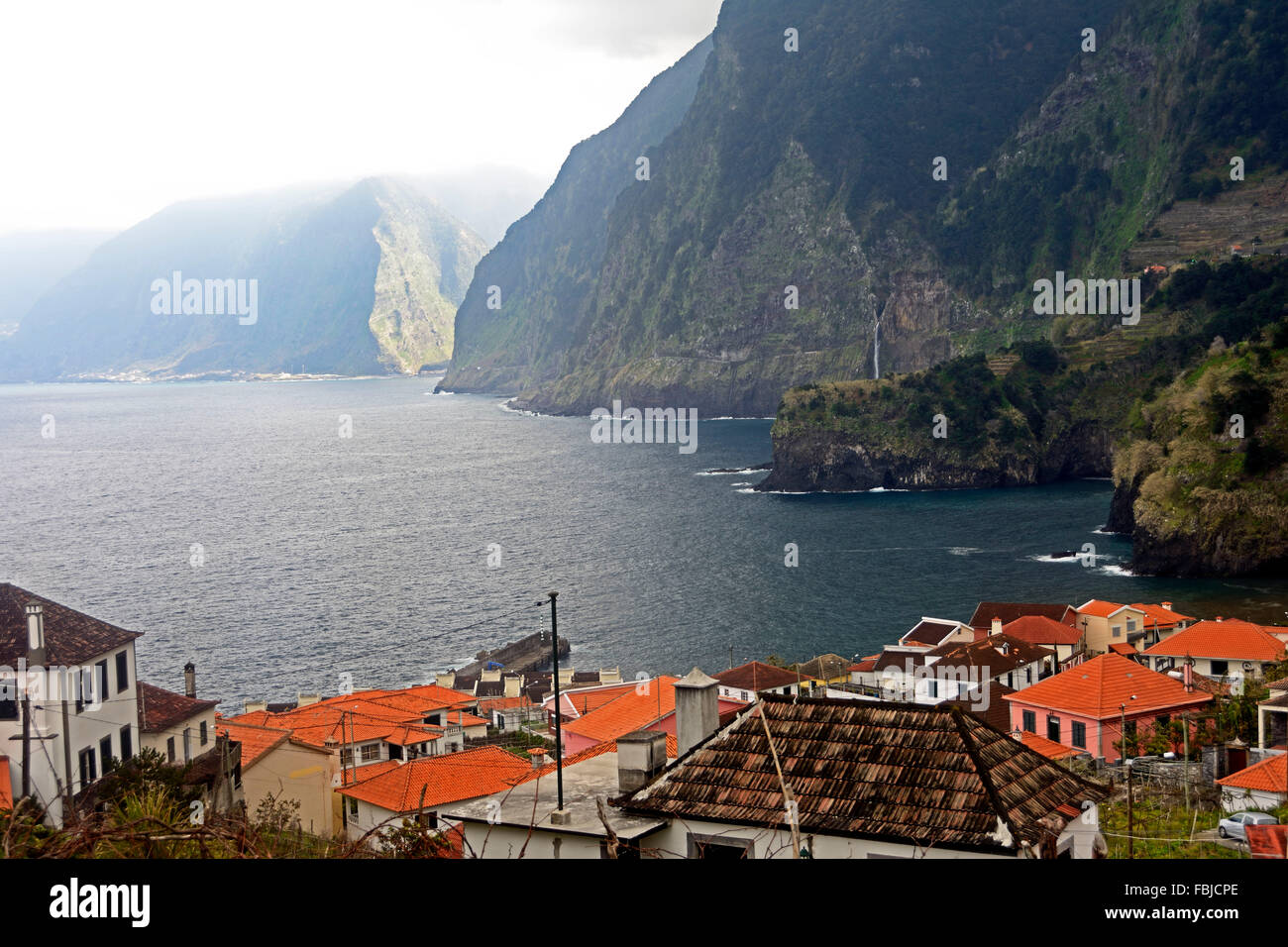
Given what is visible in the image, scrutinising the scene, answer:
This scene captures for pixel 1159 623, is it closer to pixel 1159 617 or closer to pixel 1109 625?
pixel 1159 617

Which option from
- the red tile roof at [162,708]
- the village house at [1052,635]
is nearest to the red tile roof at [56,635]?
the red tile roof at [162,708]

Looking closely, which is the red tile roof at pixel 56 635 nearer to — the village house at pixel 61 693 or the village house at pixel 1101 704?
the village house at pixel 61 693

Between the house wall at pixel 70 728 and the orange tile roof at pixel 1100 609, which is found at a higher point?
the house wall at pixel 70 728

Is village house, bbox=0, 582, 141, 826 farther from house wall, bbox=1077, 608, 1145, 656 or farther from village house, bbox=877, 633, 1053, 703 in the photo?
house wall, bbox=1077, 608, 1145, 656

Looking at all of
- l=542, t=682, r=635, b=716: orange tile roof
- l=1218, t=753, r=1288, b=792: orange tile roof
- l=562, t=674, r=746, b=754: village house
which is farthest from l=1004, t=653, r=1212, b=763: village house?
l=542, t=682, r=635, b=716: orange tile roof

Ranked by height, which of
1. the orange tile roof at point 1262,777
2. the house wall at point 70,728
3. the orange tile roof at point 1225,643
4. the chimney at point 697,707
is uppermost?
the chimney at point 697,707
